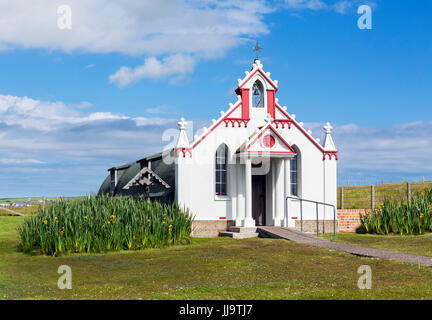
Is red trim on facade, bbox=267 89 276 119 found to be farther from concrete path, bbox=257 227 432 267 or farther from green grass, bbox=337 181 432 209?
green grass, bbox=337 181 432 209

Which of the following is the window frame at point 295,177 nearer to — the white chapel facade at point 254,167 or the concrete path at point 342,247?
the white chapel facade at point 254,167

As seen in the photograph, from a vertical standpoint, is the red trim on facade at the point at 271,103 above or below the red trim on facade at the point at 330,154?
above

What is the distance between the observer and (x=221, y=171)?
961 inches

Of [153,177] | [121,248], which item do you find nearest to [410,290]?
[121,248]

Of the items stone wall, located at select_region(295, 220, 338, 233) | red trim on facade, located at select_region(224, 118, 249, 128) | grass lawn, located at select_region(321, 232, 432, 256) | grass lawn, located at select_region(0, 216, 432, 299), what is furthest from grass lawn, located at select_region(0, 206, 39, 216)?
grass lawn, located at select_region(321, 232, 432, 256)

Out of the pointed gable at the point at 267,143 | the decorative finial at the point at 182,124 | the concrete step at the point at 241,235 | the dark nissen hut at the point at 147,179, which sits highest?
the decorative finial at the point at 182,124

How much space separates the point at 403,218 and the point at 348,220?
3.40 metres

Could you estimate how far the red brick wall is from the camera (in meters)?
26.9

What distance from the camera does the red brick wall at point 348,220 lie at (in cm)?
2686

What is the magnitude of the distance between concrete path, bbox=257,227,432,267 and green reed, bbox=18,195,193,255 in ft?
12.9

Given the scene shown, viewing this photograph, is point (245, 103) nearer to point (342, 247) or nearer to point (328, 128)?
point (328, 128)

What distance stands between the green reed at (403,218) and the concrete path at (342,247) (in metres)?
5.30

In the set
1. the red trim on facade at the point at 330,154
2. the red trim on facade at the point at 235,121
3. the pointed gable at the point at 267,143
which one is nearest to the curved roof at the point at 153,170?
the red trim on facade at the point at 235,121

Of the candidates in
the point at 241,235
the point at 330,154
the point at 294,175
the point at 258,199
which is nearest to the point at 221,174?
the point at 258,199
